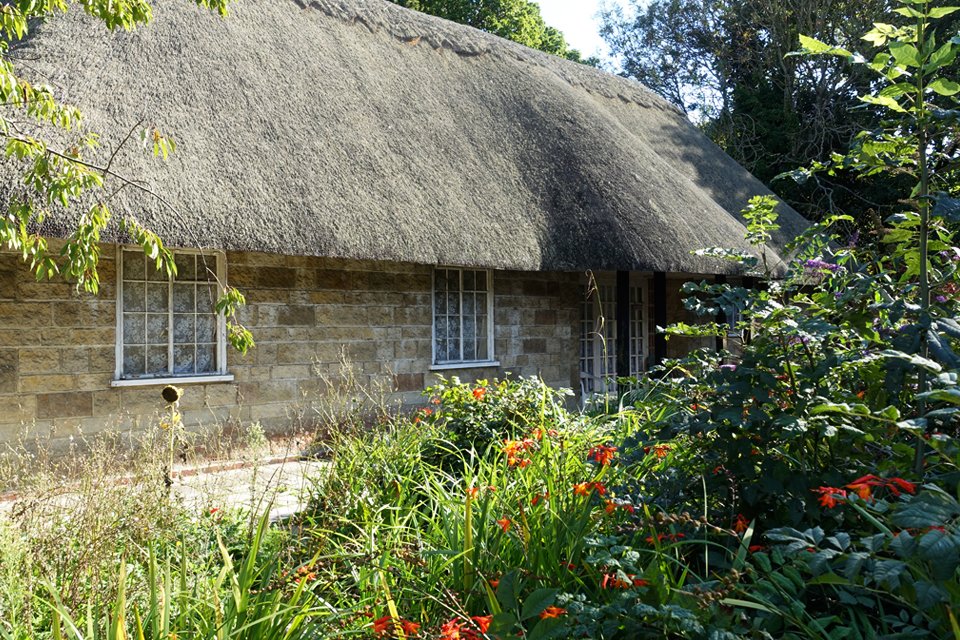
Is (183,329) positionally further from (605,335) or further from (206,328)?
(605,335)

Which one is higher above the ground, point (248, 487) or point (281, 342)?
point (281, 342)

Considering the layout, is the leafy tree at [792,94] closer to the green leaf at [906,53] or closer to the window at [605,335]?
the window at [605,335]

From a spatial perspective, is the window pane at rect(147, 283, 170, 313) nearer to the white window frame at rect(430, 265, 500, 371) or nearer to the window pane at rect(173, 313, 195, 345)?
the window pane at rect(173, 313, 195, 345)

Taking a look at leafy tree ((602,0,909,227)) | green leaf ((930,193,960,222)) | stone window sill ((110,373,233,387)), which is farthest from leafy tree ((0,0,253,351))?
leafy tree ((602,0,909,227))

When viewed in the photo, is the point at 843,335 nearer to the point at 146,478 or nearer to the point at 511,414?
the point at 511,414

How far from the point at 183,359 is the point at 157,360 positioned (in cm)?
23

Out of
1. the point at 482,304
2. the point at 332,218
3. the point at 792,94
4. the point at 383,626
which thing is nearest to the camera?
the point at 383,626

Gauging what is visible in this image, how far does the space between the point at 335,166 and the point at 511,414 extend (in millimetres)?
3621

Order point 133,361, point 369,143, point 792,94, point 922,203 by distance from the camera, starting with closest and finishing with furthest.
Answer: point 922,203, point 133,361, point 369,143, point 792,94

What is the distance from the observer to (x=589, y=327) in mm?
10789

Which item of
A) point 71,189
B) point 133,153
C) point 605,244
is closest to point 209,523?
point 71,189

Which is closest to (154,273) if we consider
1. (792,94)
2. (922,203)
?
(922,203)

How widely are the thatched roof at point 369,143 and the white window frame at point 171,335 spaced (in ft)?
2.43

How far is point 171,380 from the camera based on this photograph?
662 centimetres
